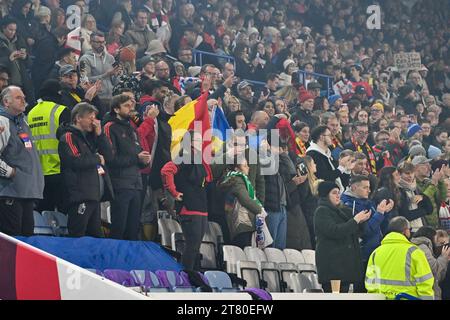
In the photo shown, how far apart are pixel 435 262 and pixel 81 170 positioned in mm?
4767

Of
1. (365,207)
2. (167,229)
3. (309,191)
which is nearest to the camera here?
(167,229)

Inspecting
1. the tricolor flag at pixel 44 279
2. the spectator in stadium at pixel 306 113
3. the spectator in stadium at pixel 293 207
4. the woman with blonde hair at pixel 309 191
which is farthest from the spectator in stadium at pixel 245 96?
the tricolor flag at pixel 44 279

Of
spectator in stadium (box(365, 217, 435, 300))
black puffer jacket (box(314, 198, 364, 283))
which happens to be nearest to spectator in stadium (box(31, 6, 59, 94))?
black puffer jacket (box(314, 198, 364, 283))

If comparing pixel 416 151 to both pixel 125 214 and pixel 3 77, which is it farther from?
pixel 3 77

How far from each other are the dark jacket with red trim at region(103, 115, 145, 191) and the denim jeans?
233 cm

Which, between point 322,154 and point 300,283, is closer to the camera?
point 300,283

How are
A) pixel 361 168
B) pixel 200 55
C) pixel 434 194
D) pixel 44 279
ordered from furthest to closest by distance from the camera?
pixel 200 55, pixel 434 194, pixel 361 168, pixel 44 279

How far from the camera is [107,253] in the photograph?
11195 mm

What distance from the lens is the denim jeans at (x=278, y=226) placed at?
Answer: 13.8 meters

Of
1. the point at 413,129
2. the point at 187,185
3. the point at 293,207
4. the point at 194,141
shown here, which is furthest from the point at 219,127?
the point at 413,129

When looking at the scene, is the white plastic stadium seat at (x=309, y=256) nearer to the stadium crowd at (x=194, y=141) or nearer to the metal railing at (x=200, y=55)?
the stadium crowd at (x=194, y=141)

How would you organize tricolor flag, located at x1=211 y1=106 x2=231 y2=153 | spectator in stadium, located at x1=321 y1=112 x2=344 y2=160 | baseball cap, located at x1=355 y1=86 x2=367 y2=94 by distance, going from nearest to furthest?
tricolor flag, located at x1=211 y1=106 x2=231 y2=153, spectator in stadium, located at x1=321 y1=112 x2=344 y2=160, baseball cap, located at x1=355 y1=86 x2=367 y2=94

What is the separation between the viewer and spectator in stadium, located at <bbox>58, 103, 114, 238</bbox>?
1123 cm

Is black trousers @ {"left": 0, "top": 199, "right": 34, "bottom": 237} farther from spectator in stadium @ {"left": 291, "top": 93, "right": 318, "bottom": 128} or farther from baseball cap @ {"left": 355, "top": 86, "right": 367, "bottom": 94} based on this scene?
baseball cap @ {"left": 355, "top": 86, "right": 367, "bottom": 94}
